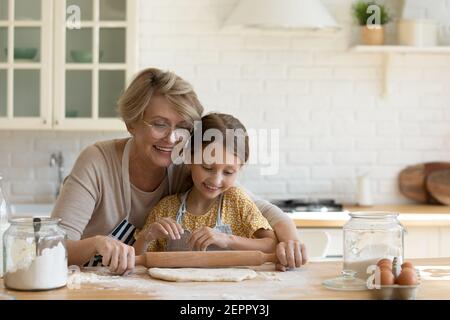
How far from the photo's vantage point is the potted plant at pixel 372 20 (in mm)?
4555

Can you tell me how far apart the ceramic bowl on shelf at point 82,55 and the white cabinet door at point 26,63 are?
13 centimetres

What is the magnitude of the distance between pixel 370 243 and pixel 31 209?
285 centimetres

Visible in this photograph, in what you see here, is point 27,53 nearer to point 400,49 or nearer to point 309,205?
point 309,205

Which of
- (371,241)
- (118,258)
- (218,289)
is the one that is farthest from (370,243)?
(118,258)

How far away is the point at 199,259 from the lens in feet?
7.10

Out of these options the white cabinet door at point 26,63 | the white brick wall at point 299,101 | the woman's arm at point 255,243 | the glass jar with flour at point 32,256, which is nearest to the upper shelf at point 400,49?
the white brick wall at point 299,101

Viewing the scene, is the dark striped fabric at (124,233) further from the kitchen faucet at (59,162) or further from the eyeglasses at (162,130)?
the kitchen faucet at (59,162)

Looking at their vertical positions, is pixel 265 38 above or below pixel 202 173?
above

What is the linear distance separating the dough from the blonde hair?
0.63 meters
